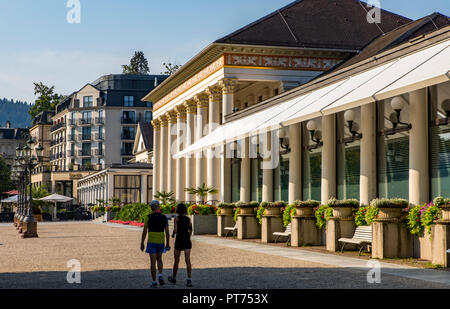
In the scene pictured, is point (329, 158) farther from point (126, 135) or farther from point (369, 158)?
point (126, 135)

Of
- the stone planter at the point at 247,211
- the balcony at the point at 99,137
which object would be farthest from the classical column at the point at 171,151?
the balcony at the point at 99,137

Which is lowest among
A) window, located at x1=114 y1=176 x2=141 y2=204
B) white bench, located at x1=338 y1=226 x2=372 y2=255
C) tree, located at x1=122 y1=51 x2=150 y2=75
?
white bench, located at x1=338 y1=226 x2=372 y2=255

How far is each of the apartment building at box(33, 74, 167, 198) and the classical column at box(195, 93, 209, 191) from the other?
266ft

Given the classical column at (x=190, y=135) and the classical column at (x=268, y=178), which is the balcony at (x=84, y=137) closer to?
the classical column at (x=190, y=135)

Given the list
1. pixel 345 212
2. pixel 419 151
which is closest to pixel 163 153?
pixel 345 212

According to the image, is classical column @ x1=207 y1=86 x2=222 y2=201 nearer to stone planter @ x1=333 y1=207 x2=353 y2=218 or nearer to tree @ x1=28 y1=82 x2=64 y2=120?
stone planter @ x1=333 y1=207 x2=353 y2=218

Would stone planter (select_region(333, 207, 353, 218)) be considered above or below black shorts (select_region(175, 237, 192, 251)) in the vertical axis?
above

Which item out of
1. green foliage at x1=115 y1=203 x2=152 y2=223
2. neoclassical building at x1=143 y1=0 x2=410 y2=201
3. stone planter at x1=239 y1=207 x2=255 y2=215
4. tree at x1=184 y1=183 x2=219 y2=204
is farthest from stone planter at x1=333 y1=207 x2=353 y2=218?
green foliage at x1=115 y1=203 x2=152 y2=223

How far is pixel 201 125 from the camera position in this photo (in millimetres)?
52156

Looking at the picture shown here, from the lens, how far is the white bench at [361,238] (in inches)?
854

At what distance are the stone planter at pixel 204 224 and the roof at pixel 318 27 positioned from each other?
40.6 feet

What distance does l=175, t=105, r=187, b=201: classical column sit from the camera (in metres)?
59.2

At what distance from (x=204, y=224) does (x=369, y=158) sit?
603 inches
